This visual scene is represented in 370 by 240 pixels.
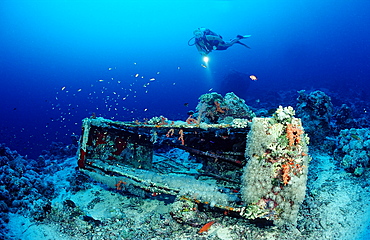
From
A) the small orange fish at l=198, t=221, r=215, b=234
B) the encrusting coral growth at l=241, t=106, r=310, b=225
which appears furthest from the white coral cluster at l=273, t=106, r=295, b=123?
the small orange fish at l=198, t=221, r=215, b=234

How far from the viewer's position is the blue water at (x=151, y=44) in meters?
109

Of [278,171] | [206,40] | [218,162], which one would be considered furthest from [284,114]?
[206,40]

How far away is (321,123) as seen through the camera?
26.8 ft

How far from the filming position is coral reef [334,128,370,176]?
5.23 meters

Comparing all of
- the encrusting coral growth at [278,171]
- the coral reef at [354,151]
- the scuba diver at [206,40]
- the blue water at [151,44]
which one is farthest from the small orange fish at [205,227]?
the blue water at [151,44]

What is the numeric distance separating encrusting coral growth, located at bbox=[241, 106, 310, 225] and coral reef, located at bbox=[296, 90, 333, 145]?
5.54 meters

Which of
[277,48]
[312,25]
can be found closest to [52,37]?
[277,48]

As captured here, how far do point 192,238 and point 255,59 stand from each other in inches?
5346

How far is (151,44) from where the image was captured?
539 ft

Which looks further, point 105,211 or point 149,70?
point 149,70

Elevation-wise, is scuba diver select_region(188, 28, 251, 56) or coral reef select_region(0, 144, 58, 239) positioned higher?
scuba diver select_region(188, 28, 251, 56)

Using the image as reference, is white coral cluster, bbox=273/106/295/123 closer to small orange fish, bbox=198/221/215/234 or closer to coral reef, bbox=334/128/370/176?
small orange fish, bbox=198/221/215/234

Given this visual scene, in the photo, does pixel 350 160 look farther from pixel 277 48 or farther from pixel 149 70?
pixel 277 48

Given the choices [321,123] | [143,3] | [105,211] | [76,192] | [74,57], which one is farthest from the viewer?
[143,3]
